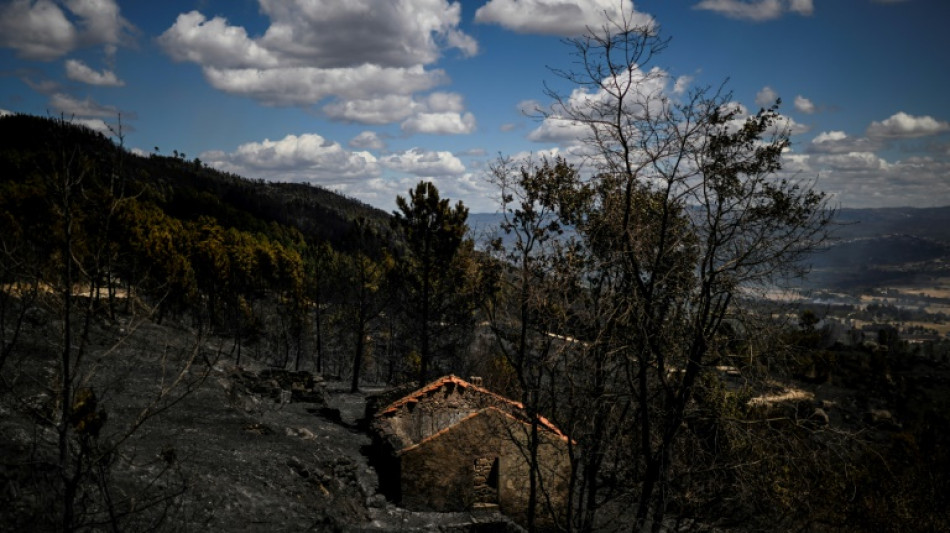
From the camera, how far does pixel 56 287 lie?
5684 mm

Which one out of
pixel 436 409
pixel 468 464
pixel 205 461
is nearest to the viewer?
pixel 205 461

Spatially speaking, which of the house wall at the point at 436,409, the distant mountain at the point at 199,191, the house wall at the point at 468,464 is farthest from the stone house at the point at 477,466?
the distant mountain at the point at 199,191

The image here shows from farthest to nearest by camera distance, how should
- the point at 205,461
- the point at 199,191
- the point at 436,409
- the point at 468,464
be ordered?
1. the point at 199,191
2. the point at 436,409
3. the point at 468,464
4. the point at 205,461

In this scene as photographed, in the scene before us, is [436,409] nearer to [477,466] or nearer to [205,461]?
[477,466]

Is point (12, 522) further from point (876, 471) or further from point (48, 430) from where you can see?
point (876, 471)

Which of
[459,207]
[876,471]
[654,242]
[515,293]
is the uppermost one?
[459,207]

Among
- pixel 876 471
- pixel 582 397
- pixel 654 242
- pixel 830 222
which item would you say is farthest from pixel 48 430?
pixel 876 471

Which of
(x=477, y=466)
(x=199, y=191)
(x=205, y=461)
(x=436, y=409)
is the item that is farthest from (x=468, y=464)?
(x=199, y=191)

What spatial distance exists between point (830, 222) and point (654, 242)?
9.03ft

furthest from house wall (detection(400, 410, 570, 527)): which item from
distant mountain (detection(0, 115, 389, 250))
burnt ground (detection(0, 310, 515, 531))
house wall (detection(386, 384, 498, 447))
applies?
distant mountain (detection(0, 115, 389, 250))

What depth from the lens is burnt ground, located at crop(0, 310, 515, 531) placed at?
9344mm

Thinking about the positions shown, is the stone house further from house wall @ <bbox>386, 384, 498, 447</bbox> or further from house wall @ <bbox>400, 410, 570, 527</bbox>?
house wall @ <bbox>386, 384, 498, 447</bbox>

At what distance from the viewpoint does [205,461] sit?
565 inches

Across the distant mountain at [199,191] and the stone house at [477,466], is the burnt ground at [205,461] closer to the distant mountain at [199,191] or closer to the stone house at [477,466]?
the stone house at [477,466]
